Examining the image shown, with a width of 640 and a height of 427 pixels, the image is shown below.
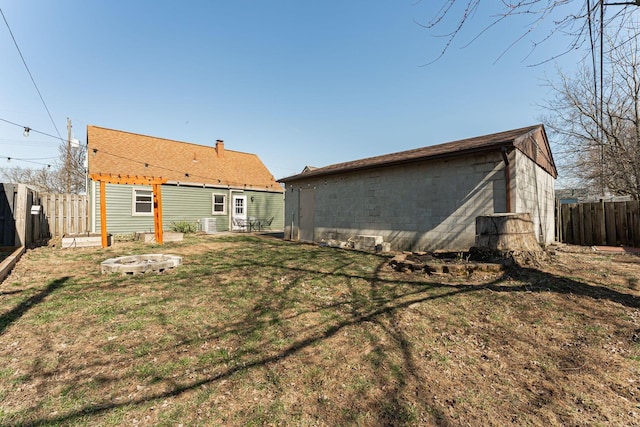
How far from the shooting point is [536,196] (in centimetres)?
1017

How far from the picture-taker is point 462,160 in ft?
28.0

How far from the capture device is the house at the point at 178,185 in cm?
1537

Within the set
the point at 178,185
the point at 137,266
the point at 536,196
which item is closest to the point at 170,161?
the point at 178,185

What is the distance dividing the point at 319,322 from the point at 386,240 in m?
7.08

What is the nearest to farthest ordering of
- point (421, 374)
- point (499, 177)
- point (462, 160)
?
1. point (421, 374)
2. point (499, 177)
3. point (462, 160)

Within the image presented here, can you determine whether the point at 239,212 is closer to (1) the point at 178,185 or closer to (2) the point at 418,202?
(1) the point at 178,185

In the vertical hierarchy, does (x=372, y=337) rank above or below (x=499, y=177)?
below

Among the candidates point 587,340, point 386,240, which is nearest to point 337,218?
point 386,240

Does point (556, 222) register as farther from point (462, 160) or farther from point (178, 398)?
point (178, 398)

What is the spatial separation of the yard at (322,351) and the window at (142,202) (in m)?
11.1

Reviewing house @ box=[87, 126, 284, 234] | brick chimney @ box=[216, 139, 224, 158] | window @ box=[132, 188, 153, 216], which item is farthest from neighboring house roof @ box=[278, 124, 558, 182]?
brick chimney @ box=[216, 139, 224, 158]

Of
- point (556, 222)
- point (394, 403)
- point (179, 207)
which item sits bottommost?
point (394, 403)

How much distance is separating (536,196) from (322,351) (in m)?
10.7

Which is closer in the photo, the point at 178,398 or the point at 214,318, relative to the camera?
the point at 178,398
